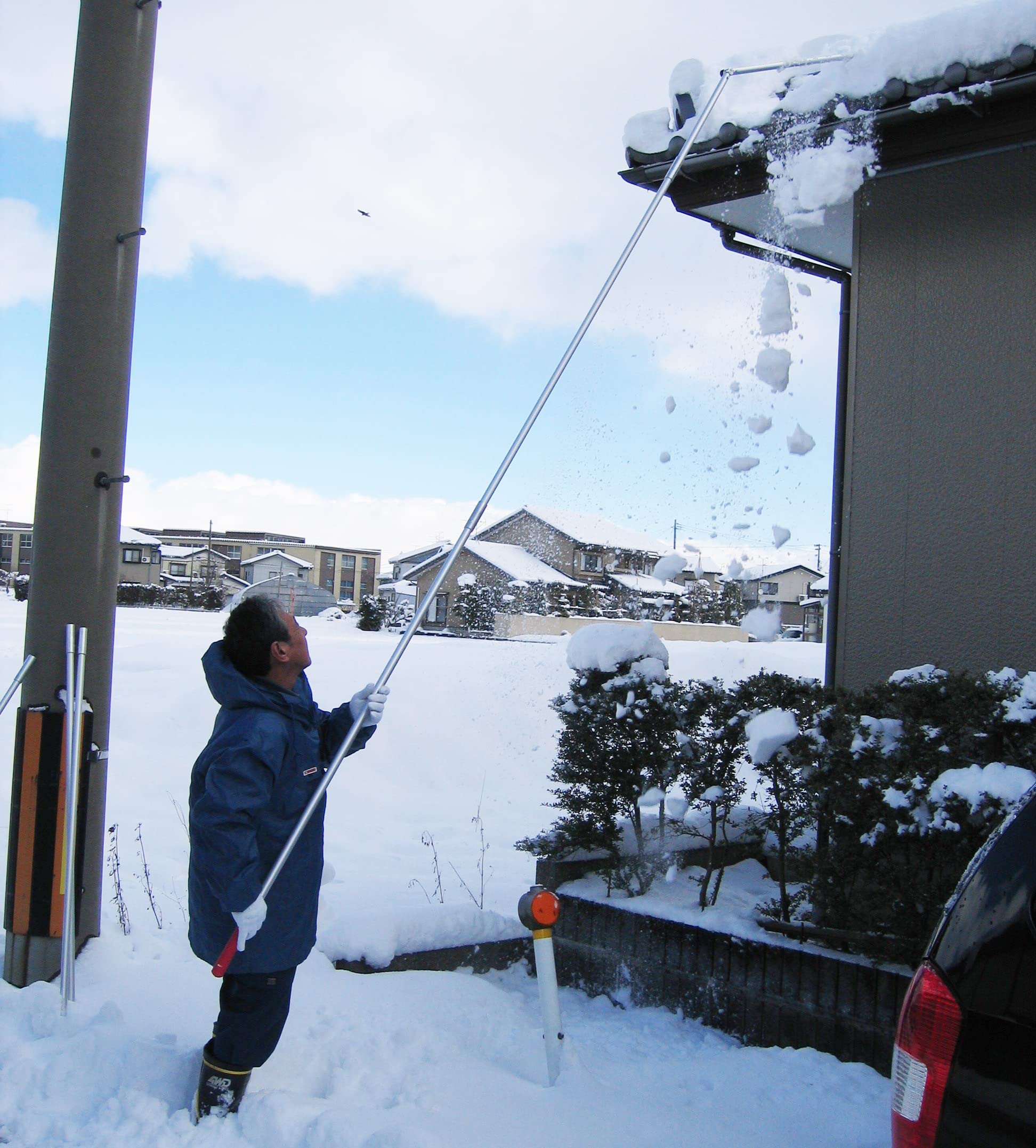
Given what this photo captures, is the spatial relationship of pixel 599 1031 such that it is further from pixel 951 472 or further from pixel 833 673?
pixel 951 472

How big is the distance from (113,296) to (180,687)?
7.47 meters

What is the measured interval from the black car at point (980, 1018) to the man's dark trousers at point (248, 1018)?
66.3 inches

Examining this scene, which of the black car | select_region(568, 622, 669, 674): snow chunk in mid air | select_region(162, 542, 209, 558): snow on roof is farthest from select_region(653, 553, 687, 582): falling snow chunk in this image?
select_region(162, 542, 209, 558): snow on roof

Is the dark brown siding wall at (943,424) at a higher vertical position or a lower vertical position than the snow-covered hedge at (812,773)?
higher

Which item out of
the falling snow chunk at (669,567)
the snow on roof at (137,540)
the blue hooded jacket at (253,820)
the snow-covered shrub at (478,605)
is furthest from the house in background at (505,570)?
the snow on roof at (137,540)

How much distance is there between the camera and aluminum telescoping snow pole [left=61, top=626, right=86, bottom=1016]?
3.34 m

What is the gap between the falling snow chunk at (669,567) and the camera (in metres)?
5.44

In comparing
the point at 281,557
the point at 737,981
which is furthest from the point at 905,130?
the point at 281,557

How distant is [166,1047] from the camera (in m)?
3.04

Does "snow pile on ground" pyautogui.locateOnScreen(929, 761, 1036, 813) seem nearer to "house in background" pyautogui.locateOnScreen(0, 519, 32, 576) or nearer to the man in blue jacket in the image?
the man in blue jacket

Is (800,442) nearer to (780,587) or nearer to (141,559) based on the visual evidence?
(780,587)

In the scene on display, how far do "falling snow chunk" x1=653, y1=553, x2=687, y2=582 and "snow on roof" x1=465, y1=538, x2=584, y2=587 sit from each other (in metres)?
9.79

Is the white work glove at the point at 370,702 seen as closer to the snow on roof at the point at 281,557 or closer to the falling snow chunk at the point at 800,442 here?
the falling snow chunk at the point at 800,442

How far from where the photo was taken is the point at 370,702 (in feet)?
9.93
